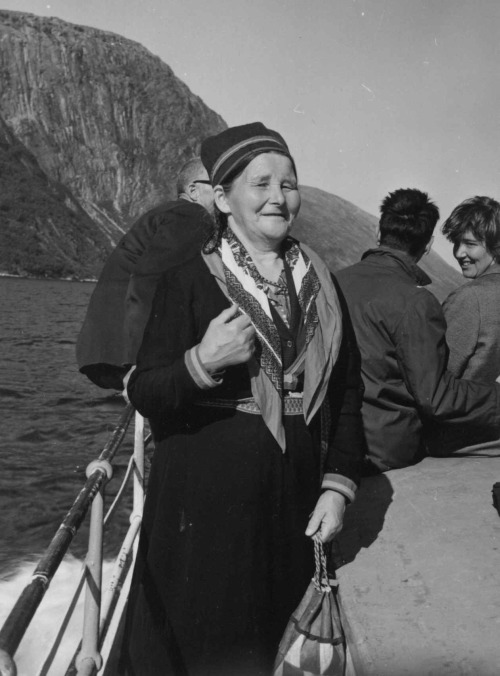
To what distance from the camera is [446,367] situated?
9.70ft

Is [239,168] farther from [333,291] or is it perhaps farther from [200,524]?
[200,524]

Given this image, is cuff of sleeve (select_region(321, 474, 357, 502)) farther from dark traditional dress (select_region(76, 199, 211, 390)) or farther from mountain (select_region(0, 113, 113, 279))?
mountain (select_region(0, 113, 113, 279))

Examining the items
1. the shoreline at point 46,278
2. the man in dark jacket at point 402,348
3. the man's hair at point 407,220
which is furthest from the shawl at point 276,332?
the shoreline at point 46,278

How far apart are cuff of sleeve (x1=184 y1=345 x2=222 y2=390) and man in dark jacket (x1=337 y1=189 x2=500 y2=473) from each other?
1.19 metres

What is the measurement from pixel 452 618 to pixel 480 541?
20.4 inches

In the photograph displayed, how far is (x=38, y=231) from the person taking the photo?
163750 mm

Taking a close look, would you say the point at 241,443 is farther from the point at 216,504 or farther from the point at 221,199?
the point at 221,199

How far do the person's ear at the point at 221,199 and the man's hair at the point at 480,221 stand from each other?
170 cm

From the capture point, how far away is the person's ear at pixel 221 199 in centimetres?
216

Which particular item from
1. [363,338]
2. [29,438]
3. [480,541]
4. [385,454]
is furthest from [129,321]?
[29,438]

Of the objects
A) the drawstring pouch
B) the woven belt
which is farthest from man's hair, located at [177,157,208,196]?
the drawstring pouch

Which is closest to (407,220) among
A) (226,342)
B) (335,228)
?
(226,342)

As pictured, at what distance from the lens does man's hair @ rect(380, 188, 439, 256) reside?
125 inches

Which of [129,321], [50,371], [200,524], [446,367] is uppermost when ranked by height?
[129,321]
